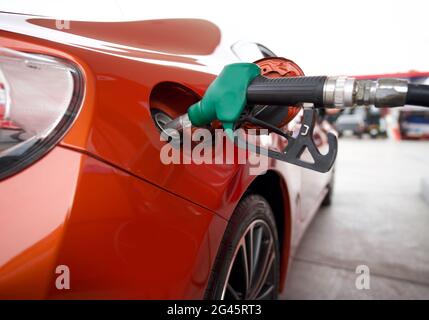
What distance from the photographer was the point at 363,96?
2.26 feet

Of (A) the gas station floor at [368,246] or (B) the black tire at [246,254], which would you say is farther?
(A) the gas station floor at [368,246]

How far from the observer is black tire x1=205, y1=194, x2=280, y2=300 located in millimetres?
1109

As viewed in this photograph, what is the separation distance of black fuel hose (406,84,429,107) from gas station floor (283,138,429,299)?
5.45 feet

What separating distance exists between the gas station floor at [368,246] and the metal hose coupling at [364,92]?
165 cm

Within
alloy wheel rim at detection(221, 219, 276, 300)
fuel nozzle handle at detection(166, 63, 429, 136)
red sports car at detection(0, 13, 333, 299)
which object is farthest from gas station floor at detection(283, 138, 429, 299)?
fuel nozzle handle at detection(166, 63, 429, 136)

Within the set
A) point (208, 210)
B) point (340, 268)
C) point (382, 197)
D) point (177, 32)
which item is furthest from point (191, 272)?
point (382, 197)

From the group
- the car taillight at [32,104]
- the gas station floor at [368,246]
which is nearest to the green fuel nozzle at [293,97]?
the car taillight at [32,104]

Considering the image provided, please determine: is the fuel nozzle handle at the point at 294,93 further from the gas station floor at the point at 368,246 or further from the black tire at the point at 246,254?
the gas station floor at the point at 368,246

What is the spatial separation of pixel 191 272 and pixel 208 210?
164mm

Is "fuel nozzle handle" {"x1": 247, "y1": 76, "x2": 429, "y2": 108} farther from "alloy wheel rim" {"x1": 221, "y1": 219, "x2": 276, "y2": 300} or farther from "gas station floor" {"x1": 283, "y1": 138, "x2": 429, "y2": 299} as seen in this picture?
"gas station floor" {"x1": 283, "y1": 138, "x2": 429, "y2": 299}

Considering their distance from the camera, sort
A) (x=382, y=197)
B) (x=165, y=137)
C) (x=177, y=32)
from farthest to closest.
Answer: (x=382, y=197) < (x=177, y=32) < (x=165, y=137)

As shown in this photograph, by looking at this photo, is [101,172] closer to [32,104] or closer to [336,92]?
[32,104]

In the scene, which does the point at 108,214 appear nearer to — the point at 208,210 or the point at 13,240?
the point at 13,240

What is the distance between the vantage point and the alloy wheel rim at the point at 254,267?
129 centimetres
